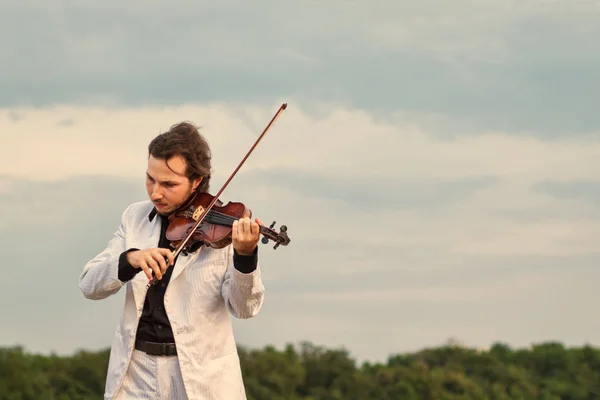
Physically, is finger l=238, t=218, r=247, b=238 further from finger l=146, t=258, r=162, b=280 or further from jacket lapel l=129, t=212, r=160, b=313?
jacket lapel l=129, t=212, r=160, b=313

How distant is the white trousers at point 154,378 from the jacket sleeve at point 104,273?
395mm

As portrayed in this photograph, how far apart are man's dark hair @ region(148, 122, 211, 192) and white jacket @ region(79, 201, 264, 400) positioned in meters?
0.45

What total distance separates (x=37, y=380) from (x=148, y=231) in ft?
12.6

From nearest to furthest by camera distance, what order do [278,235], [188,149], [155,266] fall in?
[155,266], [278,235], [188,149]

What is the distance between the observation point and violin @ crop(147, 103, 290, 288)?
565 cm

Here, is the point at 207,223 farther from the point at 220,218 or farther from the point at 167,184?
the point at 167,184

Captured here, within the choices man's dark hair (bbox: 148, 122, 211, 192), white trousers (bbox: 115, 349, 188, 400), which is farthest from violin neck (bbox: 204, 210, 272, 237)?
white trousers (bbox: 115, 349, 188, 400)

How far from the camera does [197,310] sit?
570 centimetres

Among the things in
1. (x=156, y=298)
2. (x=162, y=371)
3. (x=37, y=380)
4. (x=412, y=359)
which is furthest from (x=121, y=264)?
(x=412, y=359)

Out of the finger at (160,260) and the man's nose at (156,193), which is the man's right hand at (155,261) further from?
the man's nose at (156,193)

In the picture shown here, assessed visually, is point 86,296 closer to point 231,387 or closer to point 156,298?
point 156,298

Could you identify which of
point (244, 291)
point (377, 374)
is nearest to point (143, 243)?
point (244, 291)

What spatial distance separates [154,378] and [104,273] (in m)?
0.66

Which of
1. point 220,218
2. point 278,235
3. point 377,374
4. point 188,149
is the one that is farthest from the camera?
A: point 377,374
